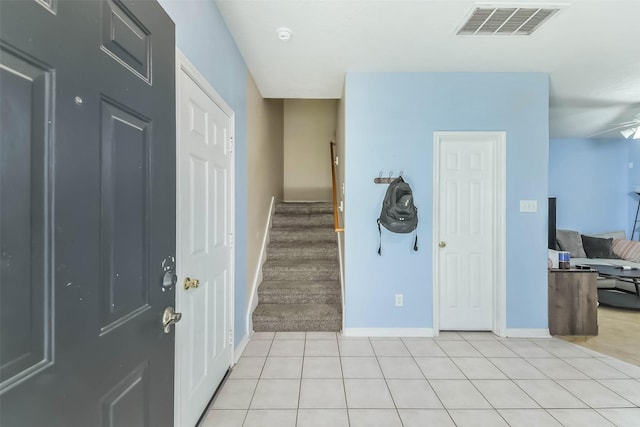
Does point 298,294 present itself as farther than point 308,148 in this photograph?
No

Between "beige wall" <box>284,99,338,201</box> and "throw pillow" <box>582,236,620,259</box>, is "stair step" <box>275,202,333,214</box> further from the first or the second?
"throw pillow" <box>582,236,620,259</box>

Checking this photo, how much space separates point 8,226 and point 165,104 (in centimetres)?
65

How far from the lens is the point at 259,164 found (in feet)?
10.7

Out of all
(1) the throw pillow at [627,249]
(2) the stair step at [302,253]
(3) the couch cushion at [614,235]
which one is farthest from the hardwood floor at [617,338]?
(2) the stair step at [302,253]

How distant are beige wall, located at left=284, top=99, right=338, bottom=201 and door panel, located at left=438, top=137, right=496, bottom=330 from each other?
2.64 metres

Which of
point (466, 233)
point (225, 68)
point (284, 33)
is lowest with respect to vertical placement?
point (466, 233)

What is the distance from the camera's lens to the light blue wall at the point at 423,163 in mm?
2826

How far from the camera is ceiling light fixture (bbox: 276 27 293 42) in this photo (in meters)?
2.13

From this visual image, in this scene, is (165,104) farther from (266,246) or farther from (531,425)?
(266,246)

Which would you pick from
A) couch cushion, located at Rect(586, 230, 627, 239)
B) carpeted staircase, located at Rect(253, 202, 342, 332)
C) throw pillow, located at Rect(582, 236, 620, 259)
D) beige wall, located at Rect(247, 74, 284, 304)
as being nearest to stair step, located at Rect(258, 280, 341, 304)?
carpeted staircase, located at Rect(253, 202, 342, 332)

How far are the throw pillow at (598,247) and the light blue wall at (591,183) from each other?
0.45m

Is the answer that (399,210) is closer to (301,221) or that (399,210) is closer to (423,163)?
(423,163)

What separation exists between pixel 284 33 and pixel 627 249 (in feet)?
21.4

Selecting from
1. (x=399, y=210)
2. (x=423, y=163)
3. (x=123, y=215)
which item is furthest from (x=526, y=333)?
(x=123, y=215)
